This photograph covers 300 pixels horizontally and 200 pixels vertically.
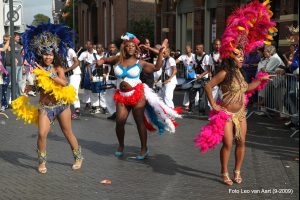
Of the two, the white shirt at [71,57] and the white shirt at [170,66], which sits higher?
the white shirt at [71,57]

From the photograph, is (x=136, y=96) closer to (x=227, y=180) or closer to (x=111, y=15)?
(x=227, y=180)

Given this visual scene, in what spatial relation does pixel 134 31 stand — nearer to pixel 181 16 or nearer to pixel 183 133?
pixel 181 16

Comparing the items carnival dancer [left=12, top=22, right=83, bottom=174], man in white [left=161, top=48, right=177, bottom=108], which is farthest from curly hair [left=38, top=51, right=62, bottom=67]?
man in white [left=161, top=48, right=177, bottom=108]

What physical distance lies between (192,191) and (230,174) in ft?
3.10

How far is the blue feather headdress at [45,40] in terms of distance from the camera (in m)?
6.94

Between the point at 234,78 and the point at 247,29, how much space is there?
1.93 ft

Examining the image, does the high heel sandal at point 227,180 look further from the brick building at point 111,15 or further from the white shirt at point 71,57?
the brick building at point 111,15

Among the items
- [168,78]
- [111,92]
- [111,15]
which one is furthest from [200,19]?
[111,15]

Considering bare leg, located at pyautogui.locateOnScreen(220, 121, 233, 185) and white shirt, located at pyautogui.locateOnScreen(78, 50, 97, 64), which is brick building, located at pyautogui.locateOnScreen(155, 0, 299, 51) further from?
bare leg, located at pyautogui.locateOnScreen(220, 121, 233, 185)

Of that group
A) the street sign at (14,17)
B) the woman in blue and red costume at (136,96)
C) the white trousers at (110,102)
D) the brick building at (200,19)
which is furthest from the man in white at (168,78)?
the brick building at (200,19)

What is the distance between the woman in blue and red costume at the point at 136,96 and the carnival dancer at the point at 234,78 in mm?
1589

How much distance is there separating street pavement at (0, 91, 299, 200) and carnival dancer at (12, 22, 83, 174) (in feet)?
1.64

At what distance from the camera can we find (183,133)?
33.3 feet

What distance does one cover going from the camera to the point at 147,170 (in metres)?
7.09
